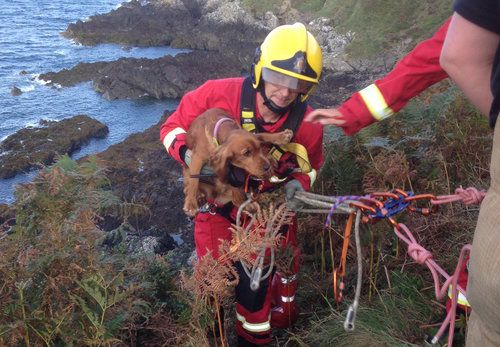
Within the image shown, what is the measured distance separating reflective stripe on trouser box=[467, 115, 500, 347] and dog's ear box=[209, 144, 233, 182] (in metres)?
2.16

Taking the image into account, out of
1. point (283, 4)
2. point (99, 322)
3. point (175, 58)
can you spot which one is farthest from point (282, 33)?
point (283, 4)

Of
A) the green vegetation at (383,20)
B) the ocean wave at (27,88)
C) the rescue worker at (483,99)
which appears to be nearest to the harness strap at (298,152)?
the rescue worker at (483,99)

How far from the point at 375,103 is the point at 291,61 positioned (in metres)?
0.99

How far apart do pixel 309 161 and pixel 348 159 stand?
6.06ft

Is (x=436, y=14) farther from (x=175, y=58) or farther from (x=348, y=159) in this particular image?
(x=348, y=159)

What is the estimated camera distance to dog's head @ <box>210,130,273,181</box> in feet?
11.7

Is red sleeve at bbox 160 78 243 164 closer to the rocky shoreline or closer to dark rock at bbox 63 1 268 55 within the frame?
the rocky shoreline

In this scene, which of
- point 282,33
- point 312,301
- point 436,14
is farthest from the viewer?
point 436,14

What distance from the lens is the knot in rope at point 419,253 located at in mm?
2676

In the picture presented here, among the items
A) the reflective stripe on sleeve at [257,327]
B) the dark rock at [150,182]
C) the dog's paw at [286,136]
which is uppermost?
the dog's paw at [286,136]

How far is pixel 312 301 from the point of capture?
4844mm

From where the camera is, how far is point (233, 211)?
14.0ft

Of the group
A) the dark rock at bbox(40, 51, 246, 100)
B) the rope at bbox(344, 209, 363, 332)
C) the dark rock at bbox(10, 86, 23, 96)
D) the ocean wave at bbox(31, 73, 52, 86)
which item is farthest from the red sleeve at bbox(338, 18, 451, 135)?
the ocean wave at bbox(31, 73, 52, 86)

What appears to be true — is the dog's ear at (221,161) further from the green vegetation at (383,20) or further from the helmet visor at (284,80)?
the green vegetation at (383,20)
